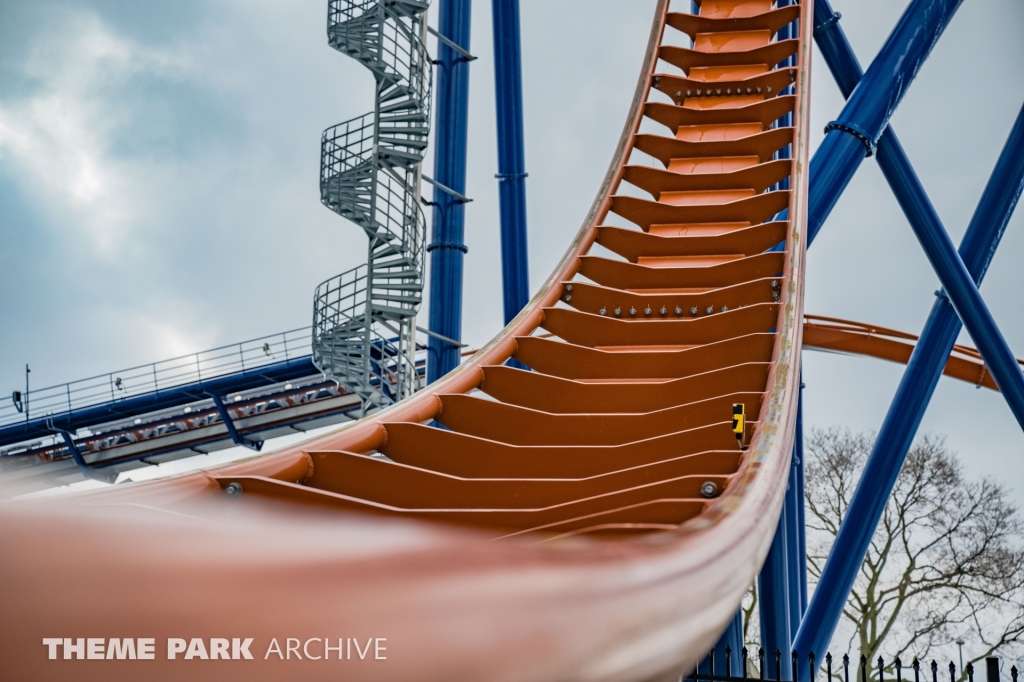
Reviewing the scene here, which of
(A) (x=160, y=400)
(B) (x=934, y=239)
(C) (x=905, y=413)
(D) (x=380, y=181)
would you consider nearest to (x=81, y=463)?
(A) (x=160, y=400)

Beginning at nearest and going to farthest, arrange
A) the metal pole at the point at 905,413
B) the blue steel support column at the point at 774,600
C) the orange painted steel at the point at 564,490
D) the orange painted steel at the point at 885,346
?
1. the orange painted steel at the point at 564,490
2. the metal pole at the point at 905,413
3. the blue steel support column at the point at 774,600
4. the orange painted steel at the point at 885,346

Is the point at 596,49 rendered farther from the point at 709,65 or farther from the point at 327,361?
the point at 709,65

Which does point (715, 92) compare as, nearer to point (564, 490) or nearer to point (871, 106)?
point (871, 106)

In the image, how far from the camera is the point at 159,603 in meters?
0.74

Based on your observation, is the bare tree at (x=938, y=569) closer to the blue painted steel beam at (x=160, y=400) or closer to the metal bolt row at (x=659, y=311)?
the blue painted steel beam at (x=160, y=400)

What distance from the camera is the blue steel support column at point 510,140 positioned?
772 cm

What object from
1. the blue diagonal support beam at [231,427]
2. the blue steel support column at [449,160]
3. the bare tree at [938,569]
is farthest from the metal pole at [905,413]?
the blue diagonal support beam at [231,427]

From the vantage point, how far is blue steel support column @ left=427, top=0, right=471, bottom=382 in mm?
8594

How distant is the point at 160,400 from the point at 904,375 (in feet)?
44.2

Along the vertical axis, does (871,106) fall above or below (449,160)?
below

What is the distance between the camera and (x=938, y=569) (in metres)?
13.3

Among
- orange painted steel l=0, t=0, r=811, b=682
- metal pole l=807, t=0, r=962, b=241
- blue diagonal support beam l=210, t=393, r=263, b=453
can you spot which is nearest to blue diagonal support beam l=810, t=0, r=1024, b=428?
orange painted steel l=0, t=0, r=811, b=682

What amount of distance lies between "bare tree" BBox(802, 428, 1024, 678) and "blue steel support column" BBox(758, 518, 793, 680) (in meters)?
7.71

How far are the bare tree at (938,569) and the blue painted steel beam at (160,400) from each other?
25.1 ft
